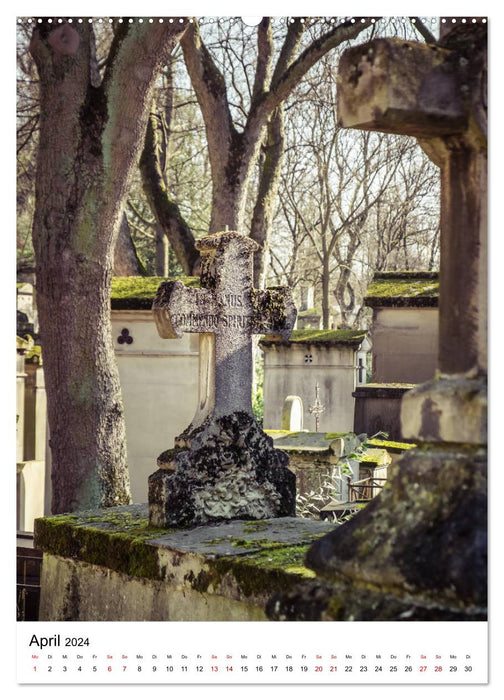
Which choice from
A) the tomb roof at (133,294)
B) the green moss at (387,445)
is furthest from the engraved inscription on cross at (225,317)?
the tomb roof at (133,294)

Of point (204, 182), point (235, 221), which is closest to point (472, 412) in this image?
point (235, 221)

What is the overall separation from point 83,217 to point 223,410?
7.88ft

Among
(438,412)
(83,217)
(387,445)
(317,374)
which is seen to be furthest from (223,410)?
(317,374)

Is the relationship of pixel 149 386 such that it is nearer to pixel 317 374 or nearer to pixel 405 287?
pixel 405 287

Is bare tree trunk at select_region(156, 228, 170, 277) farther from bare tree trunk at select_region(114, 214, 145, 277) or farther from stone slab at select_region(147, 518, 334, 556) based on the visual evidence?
stone slab at select_region(147, 518, 334, 556)

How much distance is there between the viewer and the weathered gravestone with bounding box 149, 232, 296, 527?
15.3 feet

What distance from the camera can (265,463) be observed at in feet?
15.8

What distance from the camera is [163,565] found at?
4043 millimetres

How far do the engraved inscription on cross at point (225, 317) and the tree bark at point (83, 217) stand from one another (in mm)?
1886

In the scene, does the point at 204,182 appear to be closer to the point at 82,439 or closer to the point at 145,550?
the point at 82,439

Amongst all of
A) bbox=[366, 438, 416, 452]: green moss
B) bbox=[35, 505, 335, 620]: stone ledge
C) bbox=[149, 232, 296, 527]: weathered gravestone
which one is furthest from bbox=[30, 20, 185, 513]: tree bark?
bbox=[366, 438, 416, 452]: green moss

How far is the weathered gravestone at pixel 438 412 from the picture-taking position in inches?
75.8
